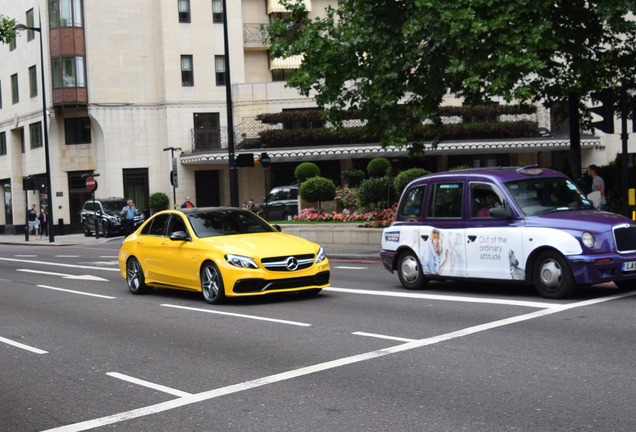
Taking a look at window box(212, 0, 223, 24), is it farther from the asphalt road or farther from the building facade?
the asphalt road

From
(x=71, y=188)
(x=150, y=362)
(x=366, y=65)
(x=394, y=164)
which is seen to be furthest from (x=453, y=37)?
(x=71, y=188)

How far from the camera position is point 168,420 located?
594cm

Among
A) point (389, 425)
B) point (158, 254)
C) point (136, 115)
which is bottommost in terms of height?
point (389, 425)

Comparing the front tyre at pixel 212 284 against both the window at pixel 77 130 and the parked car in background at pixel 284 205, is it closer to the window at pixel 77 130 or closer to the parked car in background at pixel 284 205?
the parked car in background at pixel 284 205

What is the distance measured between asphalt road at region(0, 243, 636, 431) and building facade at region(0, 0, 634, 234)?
35854 mm

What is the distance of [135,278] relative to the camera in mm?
14445

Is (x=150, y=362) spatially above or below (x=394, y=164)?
below

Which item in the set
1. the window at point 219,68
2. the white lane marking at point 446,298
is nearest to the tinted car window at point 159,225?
the white lane marking at point 446,298

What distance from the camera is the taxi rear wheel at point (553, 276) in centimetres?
1067

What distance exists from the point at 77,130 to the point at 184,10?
9496mm

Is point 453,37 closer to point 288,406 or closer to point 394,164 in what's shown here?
point 288,406

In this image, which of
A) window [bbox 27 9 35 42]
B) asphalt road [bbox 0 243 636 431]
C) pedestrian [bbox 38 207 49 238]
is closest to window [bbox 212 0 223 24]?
window [bbox 27 9 35 42]

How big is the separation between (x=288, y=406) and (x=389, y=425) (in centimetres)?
93

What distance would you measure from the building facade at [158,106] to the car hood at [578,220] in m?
36.2
